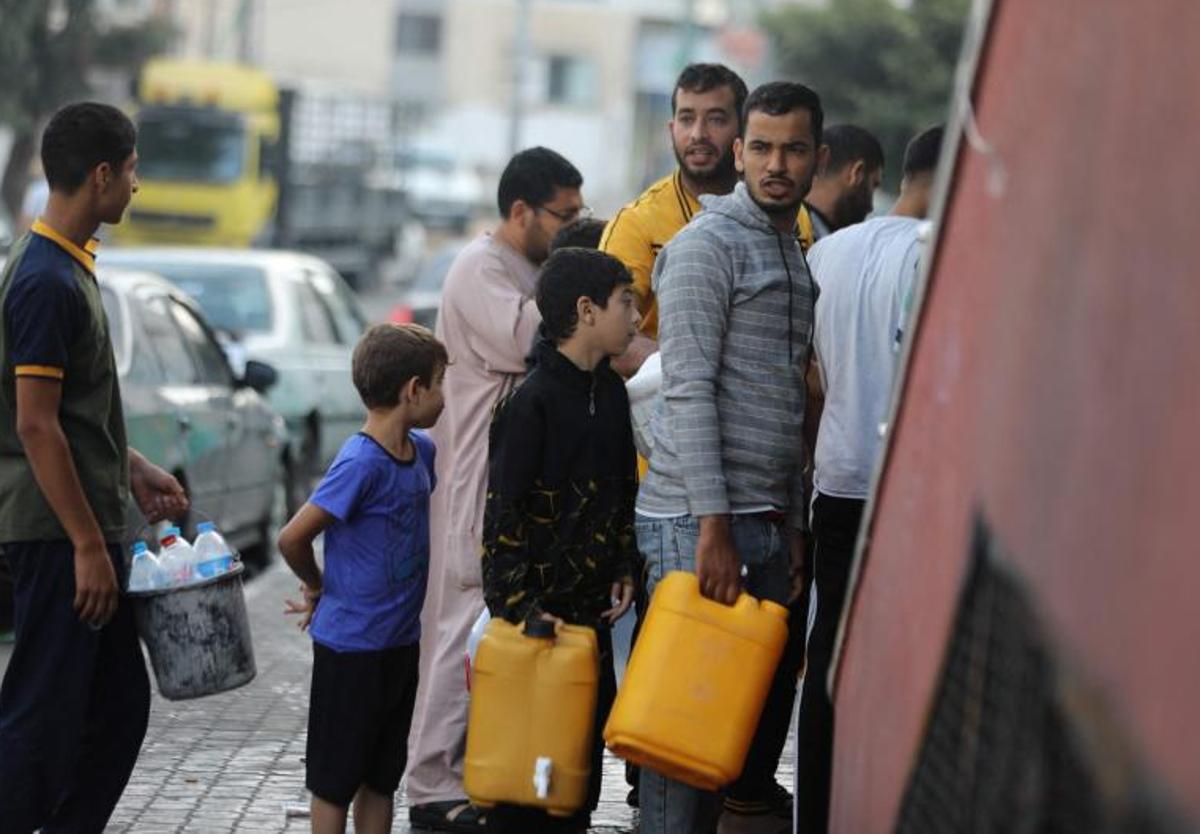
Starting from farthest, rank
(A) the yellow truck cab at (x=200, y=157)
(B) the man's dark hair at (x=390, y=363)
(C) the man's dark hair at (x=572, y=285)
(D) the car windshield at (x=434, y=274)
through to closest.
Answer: (A) the yellow truck cab at (x=200, y=157) < (D) the car windshield at (x=434, y=274) < (B) the man's dark hair at (x=390, y=363) < (C) the man's dark hair at (x=572, y=285)

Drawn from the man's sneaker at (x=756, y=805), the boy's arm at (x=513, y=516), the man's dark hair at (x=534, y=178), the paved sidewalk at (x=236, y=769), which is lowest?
the paved sidewalk at (x=236, y=769)

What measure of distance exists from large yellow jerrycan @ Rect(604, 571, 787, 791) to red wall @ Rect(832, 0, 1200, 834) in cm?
136

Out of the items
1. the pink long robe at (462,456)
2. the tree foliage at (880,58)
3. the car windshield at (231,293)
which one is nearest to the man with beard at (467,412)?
the pink long robe at (462,456)

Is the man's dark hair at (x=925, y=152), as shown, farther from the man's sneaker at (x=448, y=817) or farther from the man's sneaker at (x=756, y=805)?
the man's sneaker at (x=448, y=817)

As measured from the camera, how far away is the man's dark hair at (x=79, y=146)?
18.0 feet

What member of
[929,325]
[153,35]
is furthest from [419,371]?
[153,35]

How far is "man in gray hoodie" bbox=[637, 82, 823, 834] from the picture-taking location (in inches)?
218

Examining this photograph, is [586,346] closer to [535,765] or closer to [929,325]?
[535,765]

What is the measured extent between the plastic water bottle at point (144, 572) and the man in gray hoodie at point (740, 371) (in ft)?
3.61

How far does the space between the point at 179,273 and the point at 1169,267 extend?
14726mm

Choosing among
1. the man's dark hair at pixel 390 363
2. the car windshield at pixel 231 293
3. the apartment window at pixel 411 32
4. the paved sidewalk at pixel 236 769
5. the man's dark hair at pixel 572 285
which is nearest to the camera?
the man's dark hair at pixel 572 285

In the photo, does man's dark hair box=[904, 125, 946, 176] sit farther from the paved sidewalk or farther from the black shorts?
the paved sidewalk

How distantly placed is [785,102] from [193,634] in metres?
1.80

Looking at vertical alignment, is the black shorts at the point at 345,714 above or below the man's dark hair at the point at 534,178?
below
